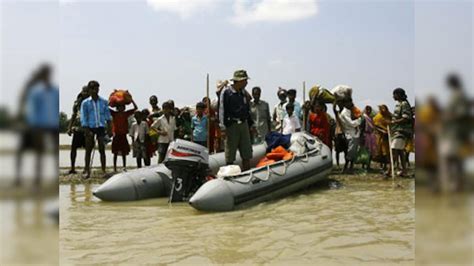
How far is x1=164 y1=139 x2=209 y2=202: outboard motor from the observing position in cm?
525

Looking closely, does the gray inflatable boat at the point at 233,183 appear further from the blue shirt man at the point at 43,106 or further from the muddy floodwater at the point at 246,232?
the blue shirt man at the point at 43,106

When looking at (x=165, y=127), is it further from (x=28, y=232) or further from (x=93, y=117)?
(x=28, y=232)

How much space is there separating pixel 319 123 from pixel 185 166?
3.37 meters

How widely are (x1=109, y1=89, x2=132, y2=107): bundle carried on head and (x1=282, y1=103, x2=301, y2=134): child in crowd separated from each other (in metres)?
2.52

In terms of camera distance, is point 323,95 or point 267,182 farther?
point 323,95

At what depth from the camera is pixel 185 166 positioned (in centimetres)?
534

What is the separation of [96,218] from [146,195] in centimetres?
115

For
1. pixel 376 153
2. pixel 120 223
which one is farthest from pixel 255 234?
pixel 376 153

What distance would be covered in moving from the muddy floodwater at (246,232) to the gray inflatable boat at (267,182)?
0.12 metres

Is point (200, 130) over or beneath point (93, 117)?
beneath

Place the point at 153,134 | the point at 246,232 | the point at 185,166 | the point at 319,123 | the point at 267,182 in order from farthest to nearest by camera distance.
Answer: the point at 319,123 → the point at 153,134 → the point at 267,182 → the point at 185,166 → the point at 246,232

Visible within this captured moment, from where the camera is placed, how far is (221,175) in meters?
5.30

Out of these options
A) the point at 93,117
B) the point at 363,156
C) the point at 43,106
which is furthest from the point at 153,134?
the point at 43,106

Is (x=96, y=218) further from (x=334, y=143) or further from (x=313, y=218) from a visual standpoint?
(x=334, y=143)
